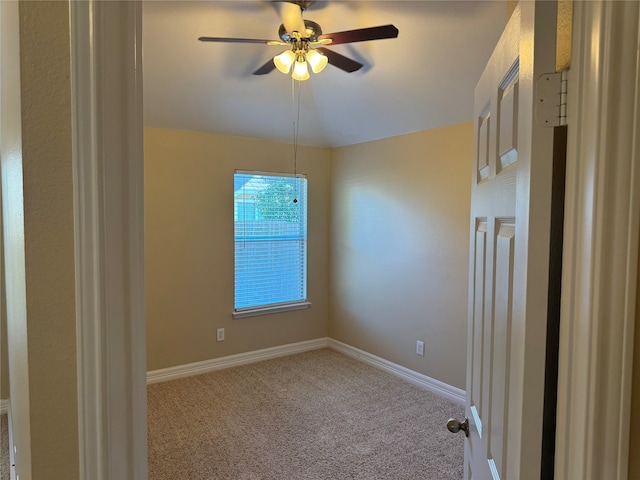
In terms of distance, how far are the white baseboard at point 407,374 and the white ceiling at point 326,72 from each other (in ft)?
7.01

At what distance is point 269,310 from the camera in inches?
167

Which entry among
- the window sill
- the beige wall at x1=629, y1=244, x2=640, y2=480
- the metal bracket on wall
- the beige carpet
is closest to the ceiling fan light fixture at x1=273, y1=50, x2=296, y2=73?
the metal bracket on wall

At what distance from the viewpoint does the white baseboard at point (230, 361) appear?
368 cm

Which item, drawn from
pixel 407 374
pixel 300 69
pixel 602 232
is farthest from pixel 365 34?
pixel 407 374

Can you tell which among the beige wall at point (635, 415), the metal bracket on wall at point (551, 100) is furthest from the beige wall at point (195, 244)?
the beige wall at point (635, 415)

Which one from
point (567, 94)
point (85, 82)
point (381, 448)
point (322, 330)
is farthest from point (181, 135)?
point (567, 94)

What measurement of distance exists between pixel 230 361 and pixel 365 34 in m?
3.15

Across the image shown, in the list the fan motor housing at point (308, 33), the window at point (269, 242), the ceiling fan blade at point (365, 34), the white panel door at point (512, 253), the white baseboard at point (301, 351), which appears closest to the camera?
the white panel door at point (512, 253)

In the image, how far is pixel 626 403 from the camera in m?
0.64

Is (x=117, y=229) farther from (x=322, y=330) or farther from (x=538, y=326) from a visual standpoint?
(x=322, y=330)

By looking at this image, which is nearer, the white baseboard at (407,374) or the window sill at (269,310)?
the white baseboard at (407,374)

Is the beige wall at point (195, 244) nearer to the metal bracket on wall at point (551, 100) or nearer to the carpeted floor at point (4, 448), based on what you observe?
the carpeted floor at point (4, 448)

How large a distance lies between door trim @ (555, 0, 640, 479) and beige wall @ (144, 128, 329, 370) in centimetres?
338

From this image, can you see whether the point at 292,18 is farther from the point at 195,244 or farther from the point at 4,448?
the point at 4,448
